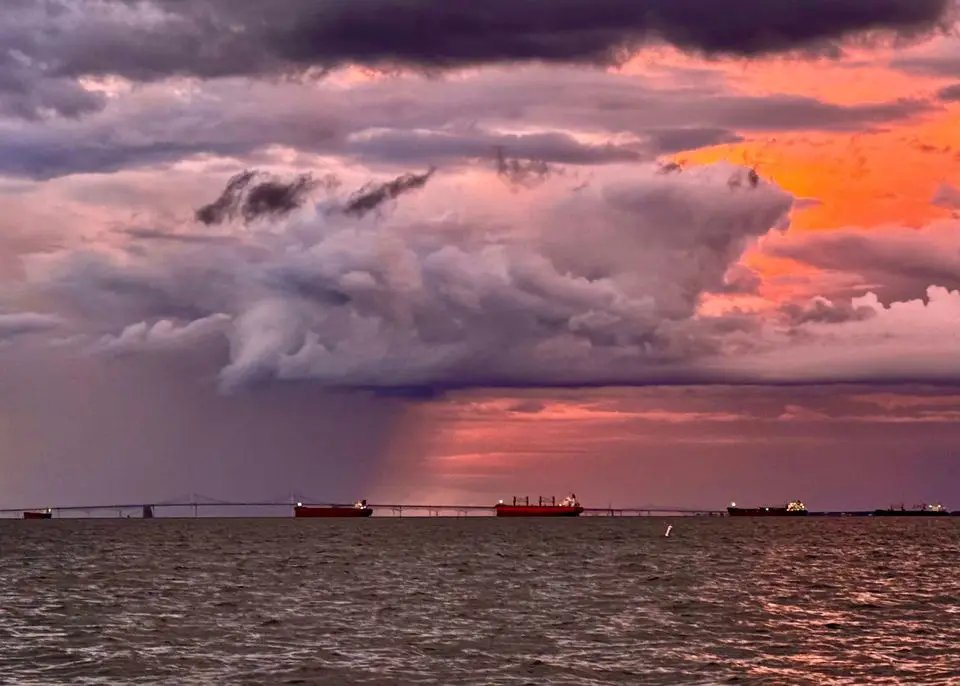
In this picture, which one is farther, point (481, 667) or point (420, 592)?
point (420, 592)

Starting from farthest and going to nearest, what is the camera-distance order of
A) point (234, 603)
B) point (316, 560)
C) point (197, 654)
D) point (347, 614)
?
point (316, 560)
point (234, 603)
point (347, 614)
point (197, 654)

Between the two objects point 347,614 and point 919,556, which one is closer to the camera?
point 347,614

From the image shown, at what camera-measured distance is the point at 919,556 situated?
19012 centimetres

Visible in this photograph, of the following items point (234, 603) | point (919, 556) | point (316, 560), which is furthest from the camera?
point (919, 556)

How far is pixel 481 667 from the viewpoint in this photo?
2685 inches

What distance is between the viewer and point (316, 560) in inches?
6870

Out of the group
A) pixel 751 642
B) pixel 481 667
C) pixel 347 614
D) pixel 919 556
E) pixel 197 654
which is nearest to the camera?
pixel 481 667

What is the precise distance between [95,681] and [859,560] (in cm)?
13306

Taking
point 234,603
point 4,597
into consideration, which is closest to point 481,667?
point 234,603

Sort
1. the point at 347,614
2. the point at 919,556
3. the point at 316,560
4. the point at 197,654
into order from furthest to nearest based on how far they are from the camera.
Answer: the point at 919,556 < the point at 316,560 < the point at 347,614 < the point at 197,654

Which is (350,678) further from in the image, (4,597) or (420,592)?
(4,597)

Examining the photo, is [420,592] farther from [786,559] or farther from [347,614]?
[786,559]

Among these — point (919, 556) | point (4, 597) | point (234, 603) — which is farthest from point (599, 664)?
point (919, 556)

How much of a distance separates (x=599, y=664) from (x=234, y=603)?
43485 millimetres
